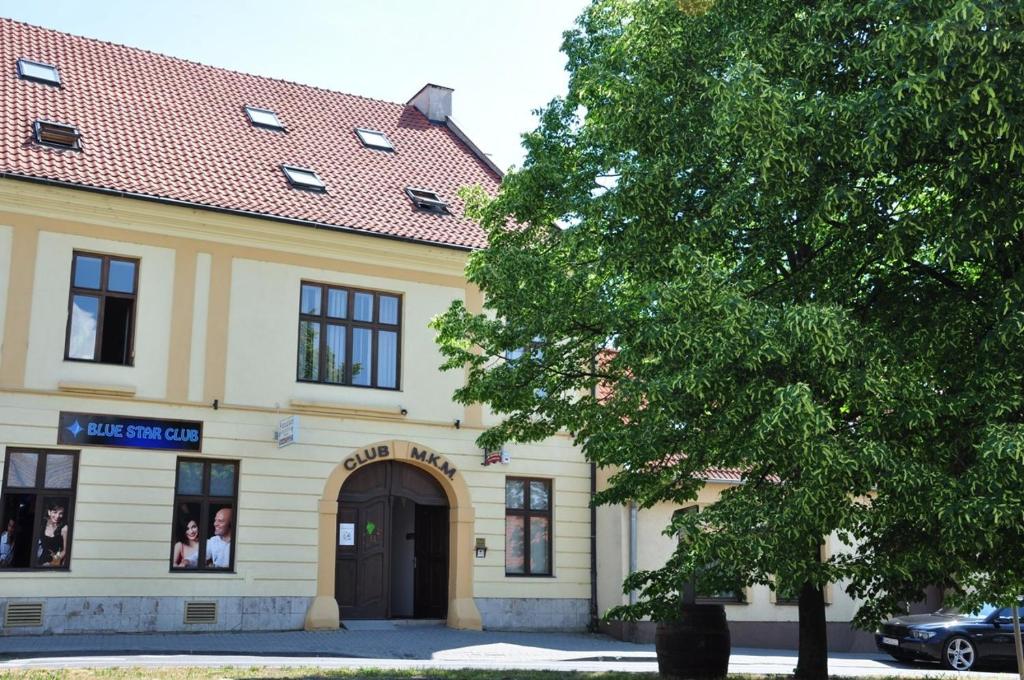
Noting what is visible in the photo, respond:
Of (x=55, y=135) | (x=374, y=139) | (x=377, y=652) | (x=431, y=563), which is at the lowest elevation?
(x=377, y=652)

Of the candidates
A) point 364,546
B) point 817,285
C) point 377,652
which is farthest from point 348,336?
point 817,285

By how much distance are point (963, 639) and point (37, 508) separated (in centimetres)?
1619

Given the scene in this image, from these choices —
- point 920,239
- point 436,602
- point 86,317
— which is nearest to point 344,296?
point 86,317

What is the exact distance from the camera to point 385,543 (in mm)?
21109

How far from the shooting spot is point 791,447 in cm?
984

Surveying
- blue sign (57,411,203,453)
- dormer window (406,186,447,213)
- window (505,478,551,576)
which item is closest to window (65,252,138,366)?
blue sign (57,411,203,453)

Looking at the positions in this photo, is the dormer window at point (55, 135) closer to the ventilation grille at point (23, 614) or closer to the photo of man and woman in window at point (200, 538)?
the photo of man and woman in window at point (200, 538)

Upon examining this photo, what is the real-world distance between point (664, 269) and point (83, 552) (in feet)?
36.3

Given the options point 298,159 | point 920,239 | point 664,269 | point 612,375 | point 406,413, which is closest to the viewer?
point 920,239

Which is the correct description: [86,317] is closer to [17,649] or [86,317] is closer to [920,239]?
[17,649]

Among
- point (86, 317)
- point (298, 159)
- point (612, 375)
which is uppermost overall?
point (298, 159)

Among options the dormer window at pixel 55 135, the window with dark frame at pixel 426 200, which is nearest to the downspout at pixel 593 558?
the window with dark frame at pixel 426 200

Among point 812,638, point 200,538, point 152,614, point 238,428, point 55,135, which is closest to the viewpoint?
point 812,638

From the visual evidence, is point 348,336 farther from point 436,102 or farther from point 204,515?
point 436,102
